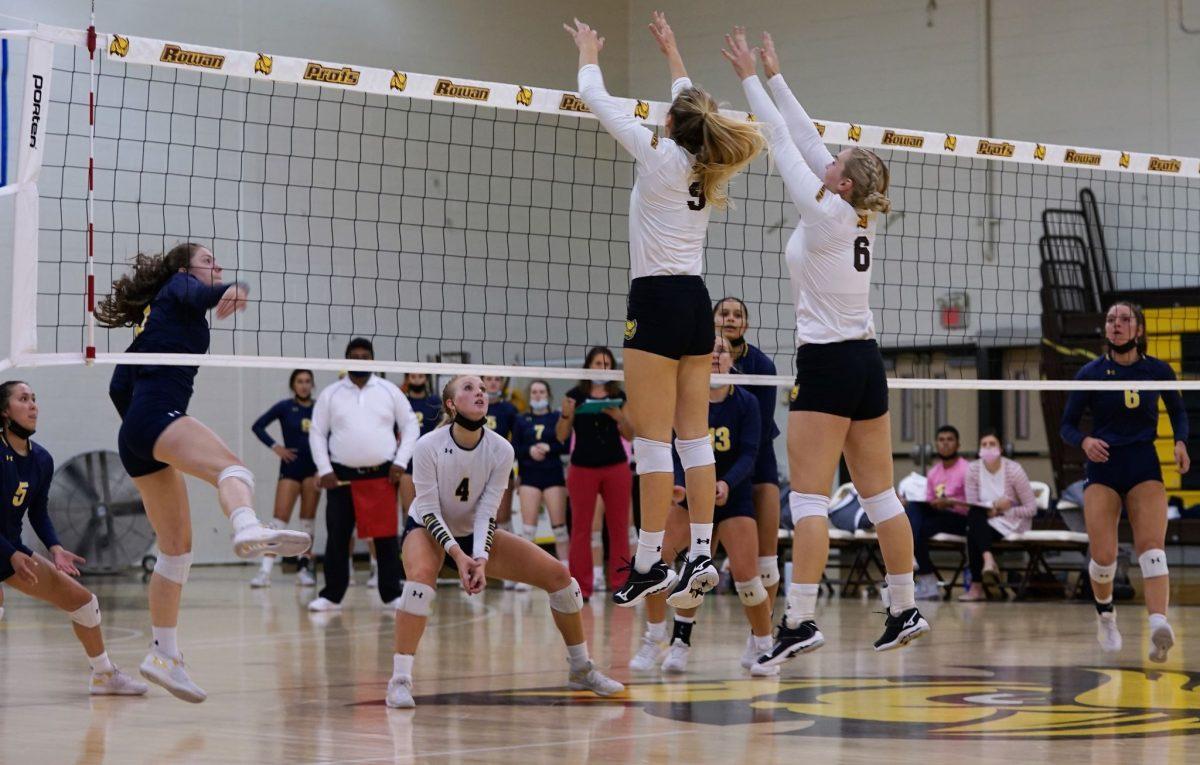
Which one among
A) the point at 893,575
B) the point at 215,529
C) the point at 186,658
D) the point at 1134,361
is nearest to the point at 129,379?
the point at 186,658

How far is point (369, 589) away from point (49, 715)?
8.08m

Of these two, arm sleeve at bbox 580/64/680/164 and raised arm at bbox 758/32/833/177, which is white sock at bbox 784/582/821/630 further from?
arm sleeve at bbox 580/64/680/164

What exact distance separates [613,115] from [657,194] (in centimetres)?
37

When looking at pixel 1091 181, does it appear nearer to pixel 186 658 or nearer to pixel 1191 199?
pixel 1191 199

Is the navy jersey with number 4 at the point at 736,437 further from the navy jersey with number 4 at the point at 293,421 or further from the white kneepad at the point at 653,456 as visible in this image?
the navy jersey with number 4 at the point at 293,421

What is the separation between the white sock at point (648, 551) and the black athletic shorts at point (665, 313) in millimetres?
752

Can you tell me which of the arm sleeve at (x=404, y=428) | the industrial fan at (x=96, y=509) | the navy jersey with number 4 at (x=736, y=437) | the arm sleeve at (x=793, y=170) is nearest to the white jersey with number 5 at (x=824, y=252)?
the arm sleeve at (x=793, y=170)

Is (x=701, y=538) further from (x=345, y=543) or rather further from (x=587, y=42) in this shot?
(x=345, y=543)

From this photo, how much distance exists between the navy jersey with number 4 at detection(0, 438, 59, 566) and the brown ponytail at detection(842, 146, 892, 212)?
4106mm

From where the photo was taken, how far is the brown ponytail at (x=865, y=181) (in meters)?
5.91

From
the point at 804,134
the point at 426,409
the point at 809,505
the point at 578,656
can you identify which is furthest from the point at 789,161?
the point at 426,409

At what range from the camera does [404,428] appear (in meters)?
11.8

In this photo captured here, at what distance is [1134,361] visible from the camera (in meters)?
8.45

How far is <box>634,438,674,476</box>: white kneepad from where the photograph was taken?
6102mm
